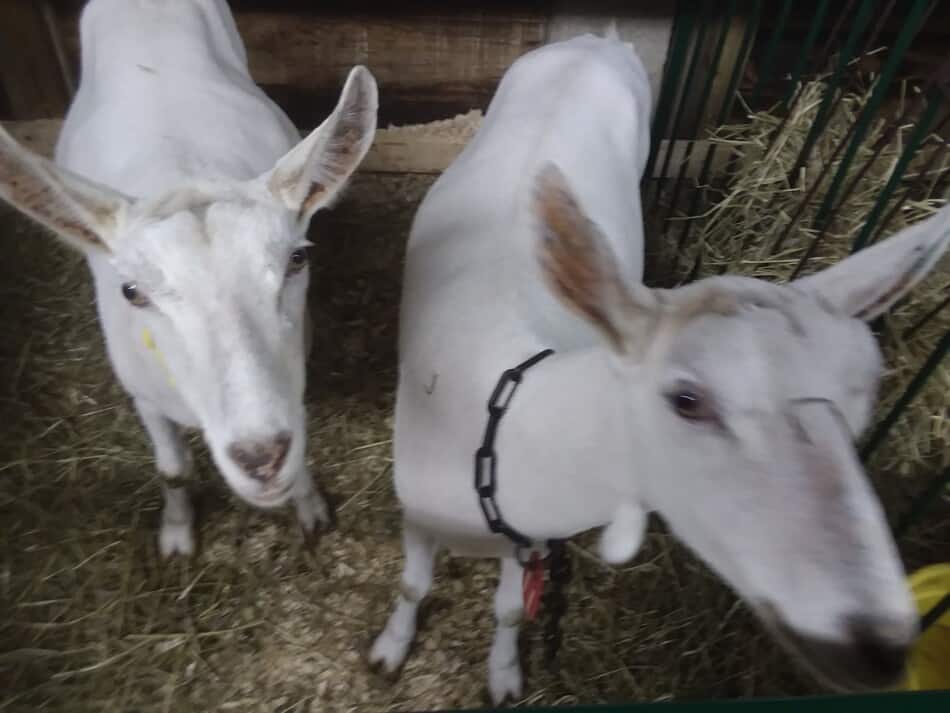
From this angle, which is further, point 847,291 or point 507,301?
point 507,301

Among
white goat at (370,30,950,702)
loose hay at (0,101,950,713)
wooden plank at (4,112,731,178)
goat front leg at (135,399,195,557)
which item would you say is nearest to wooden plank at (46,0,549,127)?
wooden plank at (4,112,731,178)

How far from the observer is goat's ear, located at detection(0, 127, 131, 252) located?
5.02ft

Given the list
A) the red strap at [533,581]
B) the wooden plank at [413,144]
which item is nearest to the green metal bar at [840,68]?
the wooden plank at [413,144]

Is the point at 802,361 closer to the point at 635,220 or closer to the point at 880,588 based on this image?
the point at 880,588

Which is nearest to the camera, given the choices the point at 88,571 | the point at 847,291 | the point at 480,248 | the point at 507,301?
the point at 847,291

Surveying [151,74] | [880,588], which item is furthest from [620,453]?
[151,74]

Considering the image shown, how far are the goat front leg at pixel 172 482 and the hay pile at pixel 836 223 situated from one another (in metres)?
2.06

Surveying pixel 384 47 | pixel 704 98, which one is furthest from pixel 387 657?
pixel 384 47

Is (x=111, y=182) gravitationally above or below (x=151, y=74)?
below

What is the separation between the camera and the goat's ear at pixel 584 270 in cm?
127

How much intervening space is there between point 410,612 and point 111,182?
1523 mm

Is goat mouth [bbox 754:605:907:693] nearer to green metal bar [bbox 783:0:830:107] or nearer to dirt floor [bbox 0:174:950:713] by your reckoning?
dirt floor [bbox 0:174:950:713]

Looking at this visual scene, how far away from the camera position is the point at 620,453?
140cm

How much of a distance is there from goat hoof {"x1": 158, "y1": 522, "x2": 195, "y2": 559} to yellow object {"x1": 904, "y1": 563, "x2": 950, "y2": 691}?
7.16 feet
